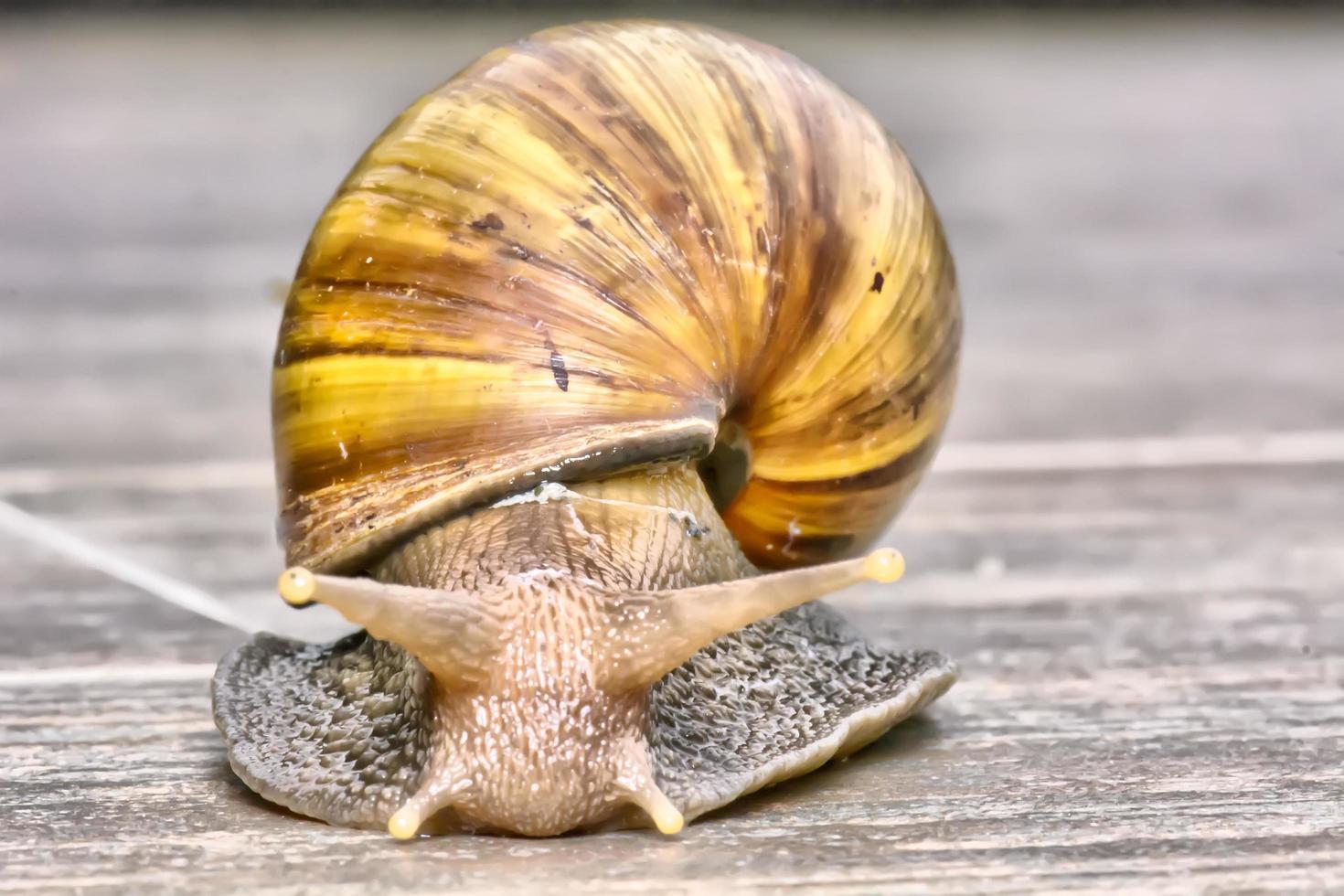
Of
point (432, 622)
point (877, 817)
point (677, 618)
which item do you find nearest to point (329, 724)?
point (432, 622)

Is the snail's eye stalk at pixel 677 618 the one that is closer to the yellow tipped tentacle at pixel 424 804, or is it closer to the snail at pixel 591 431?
the snail at pixel 591 431

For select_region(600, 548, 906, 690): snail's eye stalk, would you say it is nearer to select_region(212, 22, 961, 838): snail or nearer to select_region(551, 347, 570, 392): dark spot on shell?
select_region(212, 22, 961, 838): snail

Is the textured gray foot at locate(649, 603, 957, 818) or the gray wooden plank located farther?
the textured gray foot at locate(649, 603, 957, 818)

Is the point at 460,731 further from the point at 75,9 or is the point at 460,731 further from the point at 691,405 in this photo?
the point at 75,9

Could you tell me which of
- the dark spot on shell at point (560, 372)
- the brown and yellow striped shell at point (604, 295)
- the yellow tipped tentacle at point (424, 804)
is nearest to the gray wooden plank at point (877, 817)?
the yellow tipped tentacle at point (424, 804)

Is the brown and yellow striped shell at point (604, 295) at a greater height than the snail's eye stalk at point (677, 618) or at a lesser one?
greater

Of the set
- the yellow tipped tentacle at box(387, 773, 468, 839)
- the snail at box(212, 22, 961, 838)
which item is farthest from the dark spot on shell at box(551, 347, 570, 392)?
the yellow tipped tentacle at box(387, 773, 468, 839)

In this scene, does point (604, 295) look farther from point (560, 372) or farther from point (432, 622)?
point (432, 622)

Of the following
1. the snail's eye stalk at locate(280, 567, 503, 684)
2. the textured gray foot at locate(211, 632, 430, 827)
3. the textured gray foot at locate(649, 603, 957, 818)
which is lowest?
the textured gray foot at locate(211, 632, 430, 827)
